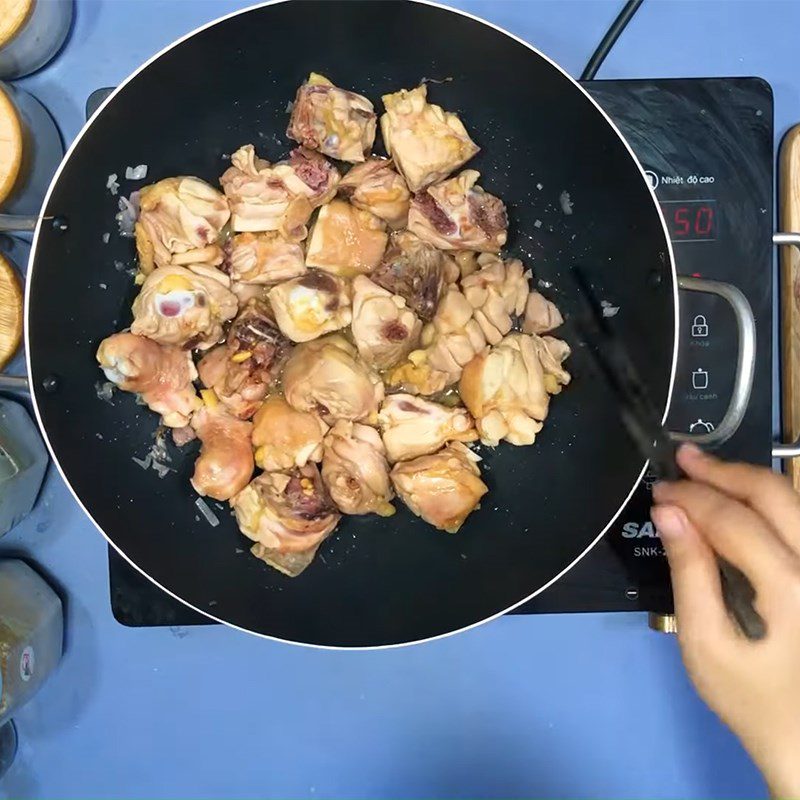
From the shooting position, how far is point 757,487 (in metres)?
1.07

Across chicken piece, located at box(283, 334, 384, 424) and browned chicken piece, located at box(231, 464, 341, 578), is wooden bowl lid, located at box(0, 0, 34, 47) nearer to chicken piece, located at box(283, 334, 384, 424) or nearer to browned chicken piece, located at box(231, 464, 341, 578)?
chicken piece, located at box(283, 334, 384, 424)

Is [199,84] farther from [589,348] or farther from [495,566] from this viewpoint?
[495,566]

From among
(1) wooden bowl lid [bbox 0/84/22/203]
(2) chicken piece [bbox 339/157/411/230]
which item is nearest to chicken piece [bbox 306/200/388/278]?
(2) chicken piece [bbox 339/157/411/230]

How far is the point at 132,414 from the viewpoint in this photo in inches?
53.9

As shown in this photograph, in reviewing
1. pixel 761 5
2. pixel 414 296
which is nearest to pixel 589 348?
pixel 414 296

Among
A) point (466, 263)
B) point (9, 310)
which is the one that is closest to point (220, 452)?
point (9, 310)

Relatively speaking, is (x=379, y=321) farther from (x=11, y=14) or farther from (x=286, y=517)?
(x=11, y=14)

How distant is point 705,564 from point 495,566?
15.7 inches

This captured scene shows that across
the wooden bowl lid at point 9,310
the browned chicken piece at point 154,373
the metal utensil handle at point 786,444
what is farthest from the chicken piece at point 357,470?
the metal utensil handle at point 786,444

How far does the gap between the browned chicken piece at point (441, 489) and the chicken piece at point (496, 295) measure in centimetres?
23

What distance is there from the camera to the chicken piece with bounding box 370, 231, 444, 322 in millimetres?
1350

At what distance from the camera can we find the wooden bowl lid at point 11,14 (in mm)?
1281

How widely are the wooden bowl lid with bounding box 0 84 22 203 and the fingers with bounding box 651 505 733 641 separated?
1.13m

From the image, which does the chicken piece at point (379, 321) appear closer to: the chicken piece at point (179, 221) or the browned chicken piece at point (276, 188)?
the browned chicken piece at point (276, 188)
